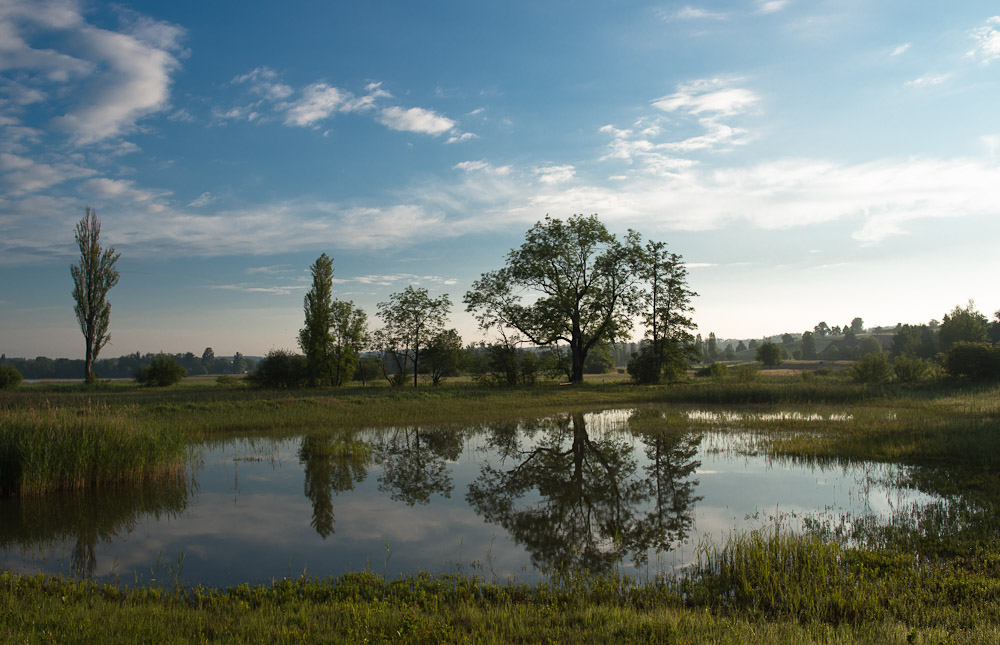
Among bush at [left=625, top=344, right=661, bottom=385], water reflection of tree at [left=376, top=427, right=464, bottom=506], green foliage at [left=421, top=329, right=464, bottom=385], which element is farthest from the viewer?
green foliage at [left=421, top=329, right=464, bottom=385]

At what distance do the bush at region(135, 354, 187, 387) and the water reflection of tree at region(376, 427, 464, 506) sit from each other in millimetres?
34753

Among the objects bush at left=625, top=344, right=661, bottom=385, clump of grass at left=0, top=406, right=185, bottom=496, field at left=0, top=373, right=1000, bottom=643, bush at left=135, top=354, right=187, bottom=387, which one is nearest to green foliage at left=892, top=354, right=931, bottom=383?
bush at left=625, top=344, right=661, bottom=385

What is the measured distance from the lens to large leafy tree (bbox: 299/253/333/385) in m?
44.9

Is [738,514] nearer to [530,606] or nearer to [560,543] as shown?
[560,543]

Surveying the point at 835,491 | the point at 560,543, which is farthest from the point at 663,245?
the point at 560,543

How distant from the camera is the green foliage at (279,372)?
4331 centimetres

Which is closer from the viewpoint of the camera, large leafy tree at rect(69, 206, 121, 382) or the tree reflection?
the tree reflection

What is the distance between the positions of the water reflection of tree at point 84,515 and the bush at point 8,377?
41529mm

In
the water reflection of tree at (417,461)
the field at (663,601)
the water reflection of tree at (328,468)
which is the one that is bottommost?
the water reflection of tree at (417,461)

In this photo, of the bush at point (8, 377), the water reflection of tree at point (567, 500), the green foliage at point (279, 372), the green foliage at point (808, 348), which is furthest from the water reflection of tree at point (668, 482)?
the green foliage at point (808, 348)

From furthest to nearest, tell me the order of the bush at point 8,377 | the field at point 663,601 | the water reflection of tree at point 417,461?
the bush at point 8,377 → the water reflection of tree at point 417,461 → the field at point 663,601

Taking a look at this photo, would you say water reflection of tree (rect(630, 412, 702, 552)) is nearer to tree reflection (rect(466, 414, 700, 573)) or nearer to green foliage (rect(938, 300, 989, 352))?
tree reflection (rect(466, 414, 700, 573))

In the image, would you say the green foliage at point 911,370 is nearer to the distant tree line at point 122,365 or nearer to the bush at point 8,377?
the bush at point 8,377

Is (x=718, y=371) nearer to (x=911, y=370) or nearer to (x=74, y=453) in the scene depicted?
(x=911, y=370)
